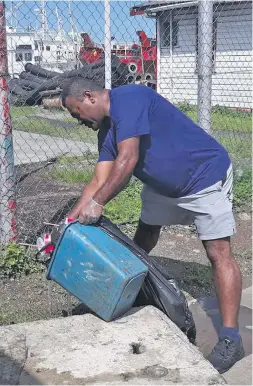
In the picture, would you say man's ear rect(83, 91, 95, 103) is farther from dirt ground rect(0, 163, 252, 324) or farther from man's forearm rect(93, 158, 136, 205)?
dirt ground rect(0, 163, 252, 324)

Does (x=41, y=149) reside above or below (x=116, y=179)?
below

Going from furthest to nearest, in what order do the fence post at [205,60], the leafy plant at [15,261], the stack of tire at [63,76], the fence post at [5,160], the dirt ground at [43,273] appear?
the stack of tire at [63,76] → the fence post at [205,60] → the leafy plant at [15,261] → the fence post at [5,160] → the dirt ground at [43,273]

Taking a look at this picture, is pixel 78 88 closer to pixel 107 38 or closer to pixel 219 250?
pixel 219 250

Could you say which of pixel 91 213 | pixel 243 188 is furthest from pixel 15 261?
pixel 243 188

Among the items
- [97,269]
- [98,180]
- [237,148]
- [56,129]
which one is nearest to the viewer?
[97,269]

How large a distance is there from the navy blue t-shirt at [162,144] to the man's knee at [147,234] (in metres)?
0.50

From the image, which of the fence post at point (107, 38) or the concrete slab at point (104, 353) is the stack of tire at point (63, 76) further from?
the concrete slab at point (104, 353)

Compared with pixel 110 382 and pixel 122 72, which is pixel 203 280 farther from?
pixel 122 72

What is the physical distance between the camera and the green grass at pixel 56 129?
421 inches

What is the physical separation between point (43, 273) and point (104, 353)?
162cm

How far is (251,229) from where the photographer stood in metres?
5.60

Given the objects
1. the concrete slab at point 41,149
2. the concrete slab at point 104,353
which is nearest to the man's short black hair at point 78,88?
the concrete slab at point 104,353

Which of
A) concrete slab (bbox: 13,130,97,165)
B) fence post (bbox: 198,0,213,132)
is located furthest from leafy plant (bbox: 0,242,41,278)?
concrete slab (bbox: 13,130,97,165)

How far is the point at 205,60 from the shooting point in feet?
16.9
